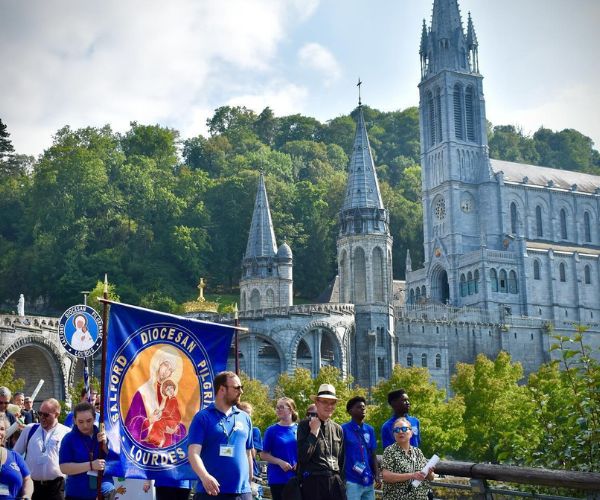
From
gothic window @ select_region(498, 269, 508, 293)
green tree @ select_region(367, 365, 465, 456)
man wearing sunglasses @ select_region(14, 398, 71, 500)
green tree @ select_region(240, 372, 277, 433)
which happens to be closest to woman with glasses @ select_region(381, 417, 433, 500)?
man wearing sunglasses @ select_region(14, 398, 71, 500)

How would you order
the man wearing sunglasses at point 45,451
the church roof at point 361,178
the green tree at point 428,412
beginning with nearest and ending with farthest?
the man wearing sunglasses at point 45,451 → the green tree at point 428,412 → the church roof at point 361,178

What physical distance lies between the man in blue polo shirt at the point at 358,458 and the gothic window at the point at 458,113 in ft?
272

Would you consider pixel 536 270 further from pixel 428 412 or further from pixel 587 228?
pixel 428 412

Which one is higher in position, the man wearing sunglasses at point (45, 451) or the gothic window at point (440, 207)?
the gothic window at point (440, 207)

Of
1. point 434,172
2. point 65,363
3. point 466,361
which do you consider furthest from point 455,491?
point 434,172

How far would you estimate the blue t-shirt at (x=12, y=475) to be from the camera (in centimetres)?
940

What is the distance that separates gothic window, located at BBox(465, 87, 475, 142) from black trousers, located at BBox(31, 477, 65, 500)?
8486 centimetres

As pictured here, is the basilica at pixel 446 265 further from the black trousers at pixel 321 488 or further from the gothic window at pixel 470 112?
the black trousers at pixel 321 488

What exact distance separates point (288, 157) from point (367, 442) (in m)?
98.9

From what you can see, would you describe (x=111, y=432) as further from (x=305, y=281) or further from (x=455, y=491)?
(x=305, y=281)

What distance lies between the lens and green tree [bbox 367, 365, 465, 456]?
48.8 m

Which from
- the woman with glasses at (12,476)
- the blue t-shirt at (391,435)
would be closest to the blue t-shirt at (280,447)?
the blue t-shirt at (391,435)

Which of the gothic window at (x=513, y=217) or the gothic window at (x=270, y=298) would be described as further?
the gothic window at (x=513, y=217)

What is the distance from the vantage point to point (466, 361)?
244 feet
